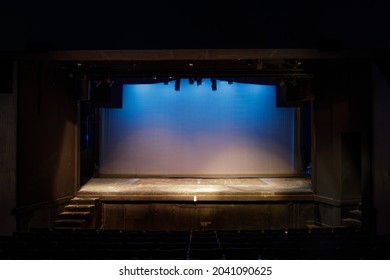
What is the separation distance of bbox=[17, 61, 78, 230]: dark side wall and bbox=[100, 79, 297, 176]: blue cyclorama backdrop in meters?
3.61

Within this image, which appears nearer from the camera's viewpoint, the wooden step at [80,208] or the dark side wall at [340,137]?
the dark side wall at [340,137]

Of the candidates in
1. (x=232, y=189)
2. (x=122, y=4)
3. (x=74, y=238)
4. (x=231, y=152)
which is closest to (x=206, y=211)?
(x=232, y=189)

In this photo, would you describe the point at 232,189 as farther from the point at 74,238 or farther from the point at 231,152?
the point at 74,238

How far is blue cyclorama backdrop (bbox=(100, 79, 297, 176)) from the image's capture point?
14664 mm

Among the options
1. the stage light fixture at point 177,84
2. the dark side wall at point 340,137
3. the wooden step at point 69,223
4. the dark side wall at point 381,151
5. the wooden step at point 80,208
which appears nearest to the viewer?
the dark side wall at point 381,151

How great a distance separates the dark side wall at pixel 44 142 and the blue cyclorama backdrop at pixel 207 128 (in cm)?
361

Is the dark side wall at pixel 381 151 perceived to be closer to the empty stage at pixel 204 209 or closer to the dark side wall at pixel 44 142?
the empty stage at pixel 204 209

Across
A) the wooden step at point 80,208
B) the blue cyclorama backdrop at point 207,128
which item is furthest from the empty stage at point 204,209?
the blue cyclorama backdrop at point 207,128

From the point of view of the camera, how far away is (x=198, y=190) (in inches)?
449

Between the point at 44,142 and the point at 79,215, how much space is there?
86.9 inches

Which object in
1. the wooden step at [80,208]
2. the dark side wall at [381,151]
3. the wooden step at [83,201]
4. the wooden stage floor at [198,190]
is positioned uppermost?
the dark side wall at [381,151]

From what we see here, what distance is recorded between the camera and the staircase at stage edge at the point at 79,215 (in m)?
9.98

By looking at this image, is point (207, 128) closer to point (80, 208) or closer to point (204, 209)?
point (204, 209)

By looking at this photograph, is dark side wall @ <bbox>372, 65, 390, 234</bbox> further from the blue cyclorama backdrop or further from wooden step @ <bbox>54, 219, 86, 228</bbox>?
wooden step @ <bbox>54, 219, 86, 228</bbox>
